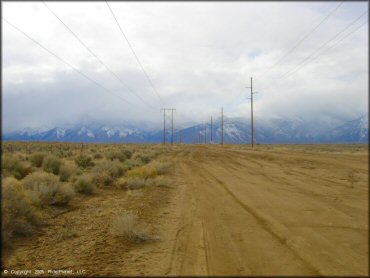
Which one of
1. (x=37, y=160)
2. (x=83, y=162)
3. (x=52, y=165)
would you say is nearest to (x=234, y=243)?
(x=52, y=165)

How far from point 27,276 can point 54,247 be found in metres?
2.37

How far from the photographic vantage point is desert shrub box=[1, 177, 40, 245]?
35.0 ft

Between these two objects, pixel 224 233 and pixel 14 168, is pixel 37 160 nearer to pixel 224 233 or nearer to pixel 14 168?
pixel 14 168

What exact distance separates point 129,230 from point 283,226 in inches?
274

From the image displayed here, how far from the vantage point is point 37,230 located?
38.7 feet

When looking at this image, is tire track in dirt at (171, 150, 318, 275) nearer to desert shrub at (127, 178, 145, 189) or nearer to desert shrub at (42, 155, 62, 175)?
desert shrub at (127, 178, 145, 189)

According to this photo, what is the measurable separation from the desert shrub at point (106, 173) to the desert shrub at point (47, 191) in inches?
174

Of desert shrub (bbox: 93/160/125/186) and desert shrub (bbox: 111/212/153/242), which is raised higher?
desert shrub (bbox: 93/160/125/186)

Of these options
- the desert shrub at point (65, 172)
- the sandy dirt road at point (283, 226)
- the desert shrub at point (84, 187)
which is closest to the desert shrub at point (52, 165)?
the desert shrub at point (65, 172)

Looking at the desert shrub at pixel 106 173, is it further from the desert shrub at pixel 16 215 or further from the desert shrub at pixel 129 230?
the desert shrub at pixel 129 230

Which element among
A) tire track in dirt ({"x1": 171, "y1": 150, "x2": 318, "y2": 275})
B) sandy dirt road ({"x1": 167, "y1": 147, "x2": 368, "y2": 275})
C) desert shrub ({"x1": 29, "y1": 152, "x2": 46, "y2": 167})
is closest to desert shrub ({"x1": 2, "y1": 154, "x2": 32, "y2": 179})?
desert shrub ({"x1": 29, "y1": 152, "x2": 46, "y2": 167})

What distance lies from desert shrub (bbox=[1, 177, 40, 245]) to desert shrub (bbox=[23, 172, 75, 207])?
1456mm

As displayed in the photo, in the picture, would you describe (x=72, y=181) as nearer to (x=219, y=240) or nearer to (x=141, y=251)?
(x=141, y=251)

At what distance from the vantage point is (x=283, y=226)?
3648mm
